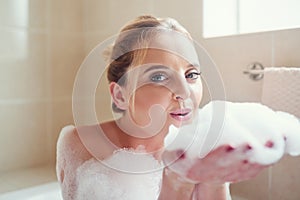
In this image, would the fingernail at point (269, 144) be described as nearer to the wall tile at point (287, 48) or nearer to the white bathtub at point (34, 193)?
the wall tile at point (287, 48)

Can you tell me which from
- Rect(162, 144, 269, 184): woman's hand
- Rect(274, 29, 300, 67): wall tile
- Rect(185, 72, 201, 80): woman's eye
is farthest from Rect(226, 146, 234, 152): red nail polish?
Rect(274, 29, 300, 67): wall tile

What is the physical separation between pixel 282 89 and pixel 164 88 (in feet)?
1.28

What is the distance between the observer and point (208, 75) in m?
0.70

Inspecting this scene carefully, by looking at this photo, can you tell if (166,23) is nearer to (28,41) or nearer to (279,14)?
(279,14)

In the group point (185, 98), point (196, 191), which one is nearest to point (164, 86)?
point (185, 98)

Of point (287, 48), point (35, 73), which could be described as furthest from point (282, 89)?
point (35, 73)

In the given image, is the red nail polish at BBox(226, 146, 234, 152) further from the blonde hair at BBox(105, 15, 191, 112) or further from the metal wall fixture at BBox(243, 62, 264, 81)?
the metal wall fixture at BBox(243, 62, 264, 81)

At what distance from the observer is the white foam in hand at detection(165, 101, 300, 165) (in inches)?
22.9

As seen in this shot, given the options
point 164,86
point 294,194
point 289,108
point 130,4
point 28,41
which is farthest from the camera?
point 28,41

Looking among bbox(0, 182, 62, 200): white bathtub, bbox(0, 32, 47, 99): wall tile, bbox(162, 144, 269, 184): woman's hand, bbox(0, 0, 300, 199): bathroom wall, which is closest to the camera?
bbox(162, 144, 269, 184): woman's hand

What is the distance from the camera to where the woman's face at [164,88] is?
2.03ft

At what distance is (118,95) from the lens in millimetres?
667

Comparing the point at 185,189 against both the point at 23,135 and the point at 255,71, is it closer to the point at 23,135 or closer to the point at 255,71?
the point at 255,71

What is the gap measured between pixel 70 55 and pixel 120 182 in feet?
3.14
